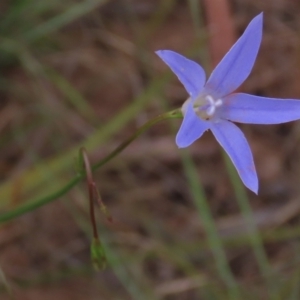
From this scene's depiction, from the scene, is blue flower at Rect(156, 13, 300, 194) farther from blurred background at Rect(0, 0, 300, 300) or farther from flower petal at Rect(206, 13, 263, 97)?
blurred background at Rect(0, 0, 300, 300)

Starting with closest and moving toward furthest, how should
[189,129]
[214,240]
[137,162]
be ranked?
1. [189,129]
2. [214,240]
3. [137,162]

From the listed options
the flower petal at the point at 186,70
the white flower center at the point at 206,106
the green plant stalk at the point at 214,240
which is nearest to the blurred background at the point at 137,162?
the green plant stalk at the point at 214,240

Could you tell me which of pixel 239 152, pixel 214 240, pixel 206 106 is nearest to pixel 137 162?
pixel 214 240

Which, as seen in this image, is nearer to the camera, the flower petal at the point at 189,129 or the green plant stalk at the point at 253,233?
the flower petal at the point at 189,129

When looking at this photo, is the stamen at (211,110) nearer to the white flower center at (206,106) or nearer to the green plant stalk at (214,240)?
the white flower center at (206,106)

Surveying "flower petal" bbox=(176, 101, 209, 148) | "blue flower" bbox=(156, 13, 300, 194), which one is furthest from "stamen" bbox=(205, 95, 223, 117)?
"flower petal" bbox=(176, 101, 209, 148)

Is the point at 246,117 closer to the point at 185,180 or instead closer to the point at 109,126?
the point at 109,126

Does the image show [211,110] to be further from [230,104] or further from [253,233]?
[253,233]

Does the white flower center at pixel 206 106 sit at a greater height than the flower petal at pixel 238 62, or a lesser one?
lesser
